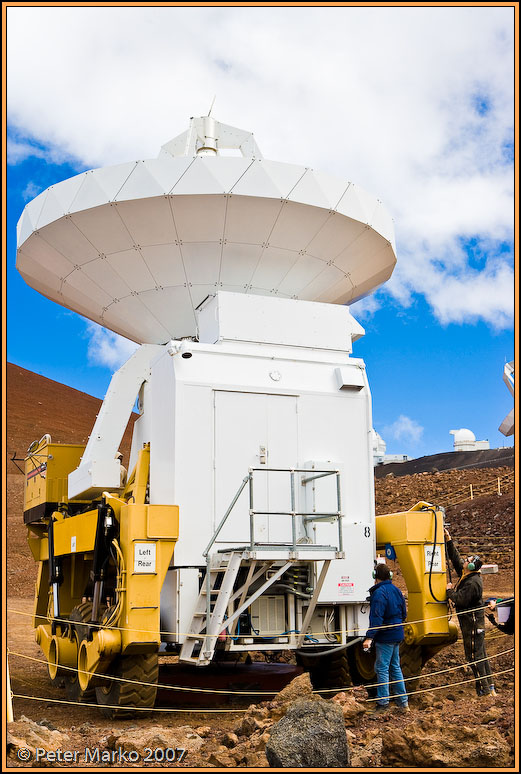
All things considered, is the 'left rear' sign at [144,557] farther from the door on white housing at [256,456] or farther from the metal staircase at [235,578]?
the door on white housing at [256,456]

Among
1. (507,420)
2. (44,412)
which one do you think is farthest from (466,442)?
(507,420)

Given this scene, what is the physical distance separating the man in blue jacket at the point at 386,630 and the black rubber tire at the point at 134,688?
233cm

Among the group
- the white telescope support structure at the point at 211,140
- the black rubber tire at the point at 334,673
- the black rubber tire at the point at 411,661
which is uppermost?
the white telescope support structure at the point at 211,140

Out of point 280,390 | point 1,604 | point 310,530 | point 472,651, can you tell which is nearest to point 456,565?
point 472,651

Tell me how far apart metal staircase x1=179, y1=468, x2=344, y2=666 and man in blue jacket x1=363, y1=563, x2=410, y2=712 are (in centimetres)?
62

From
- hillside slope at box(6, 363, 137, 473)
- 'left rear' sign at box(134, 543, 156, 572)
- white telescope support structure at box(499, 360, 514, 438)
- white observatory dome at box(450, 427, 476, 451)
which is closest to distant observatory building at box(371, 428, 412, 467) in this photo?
white observatory dome at box(450, 427, 476, 451)

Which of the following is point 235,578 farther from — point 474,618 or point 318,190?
point 318,190

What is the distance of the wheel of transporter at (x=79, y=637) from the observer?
10.3 m

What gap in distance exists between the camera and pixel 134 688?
8836 millimetres

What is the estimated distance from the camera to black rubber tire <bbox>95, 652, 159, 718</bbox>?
8820 millimetres

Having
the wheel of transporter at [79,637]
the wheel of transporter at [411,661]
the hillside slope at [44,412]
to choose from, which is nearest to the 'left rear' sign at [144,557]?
the wheel of transporter at [79,637]

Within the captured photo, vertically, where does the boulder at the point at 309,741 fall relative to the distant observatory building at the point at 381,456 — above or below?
below

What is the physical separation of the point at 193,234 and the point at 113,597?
486 cm

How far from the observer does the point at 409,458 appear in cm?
6331
